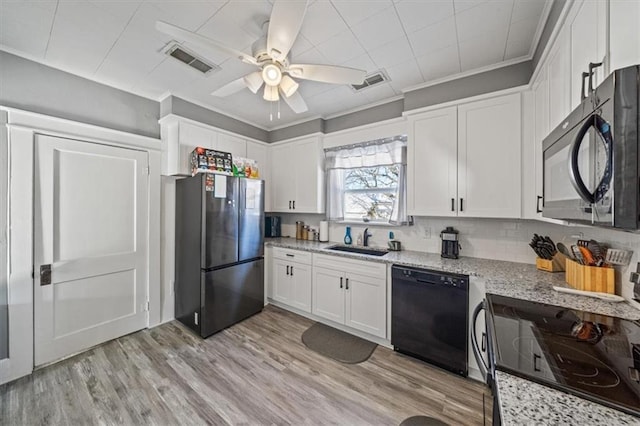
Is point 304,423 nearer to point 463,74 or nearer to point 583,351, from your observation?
point 583,351

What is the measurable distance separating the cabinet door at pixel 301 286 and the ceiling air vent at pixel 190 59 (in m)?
2.36

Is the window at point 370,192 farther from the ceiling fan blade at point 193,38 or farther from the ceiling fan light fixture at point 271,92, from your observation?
the ceiling fan blade at point 193,38

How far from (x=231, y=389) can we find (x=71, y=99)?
3.06m

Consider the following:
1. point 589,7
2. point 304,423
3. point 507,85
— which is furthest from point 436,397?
point 507,85

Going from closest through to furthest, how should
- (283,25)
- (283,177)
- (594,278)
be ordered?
1. (283,25)
2. (594,278)
3. (283,177)

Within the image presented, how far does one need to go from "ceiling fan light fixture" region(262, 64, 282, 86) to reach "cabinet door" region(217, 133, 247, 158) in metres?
1.81

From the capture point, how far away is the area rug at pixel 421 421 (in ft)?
5.21

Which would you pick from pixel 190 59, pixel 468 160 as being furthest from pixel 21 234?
pixel 468 160

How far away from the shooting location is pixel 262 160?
385cm

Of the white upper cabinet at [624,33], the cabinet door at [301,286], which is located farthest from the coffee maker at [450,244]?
the white upper cabinet at [624,33]

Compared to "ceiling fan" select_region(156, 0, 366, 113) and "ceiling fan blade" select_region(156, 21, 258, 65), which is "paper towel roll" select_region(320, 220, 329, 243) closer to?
"ceiling fan" select_region(156, 0, 366, 113)

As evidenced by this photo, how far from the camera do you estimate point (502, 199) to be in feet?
7.13

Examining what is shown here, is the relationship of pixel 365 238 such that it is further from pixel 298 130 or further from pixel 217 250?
pixel 298 130

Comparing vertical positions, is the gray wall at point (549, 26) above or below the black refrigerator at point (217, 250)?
above
